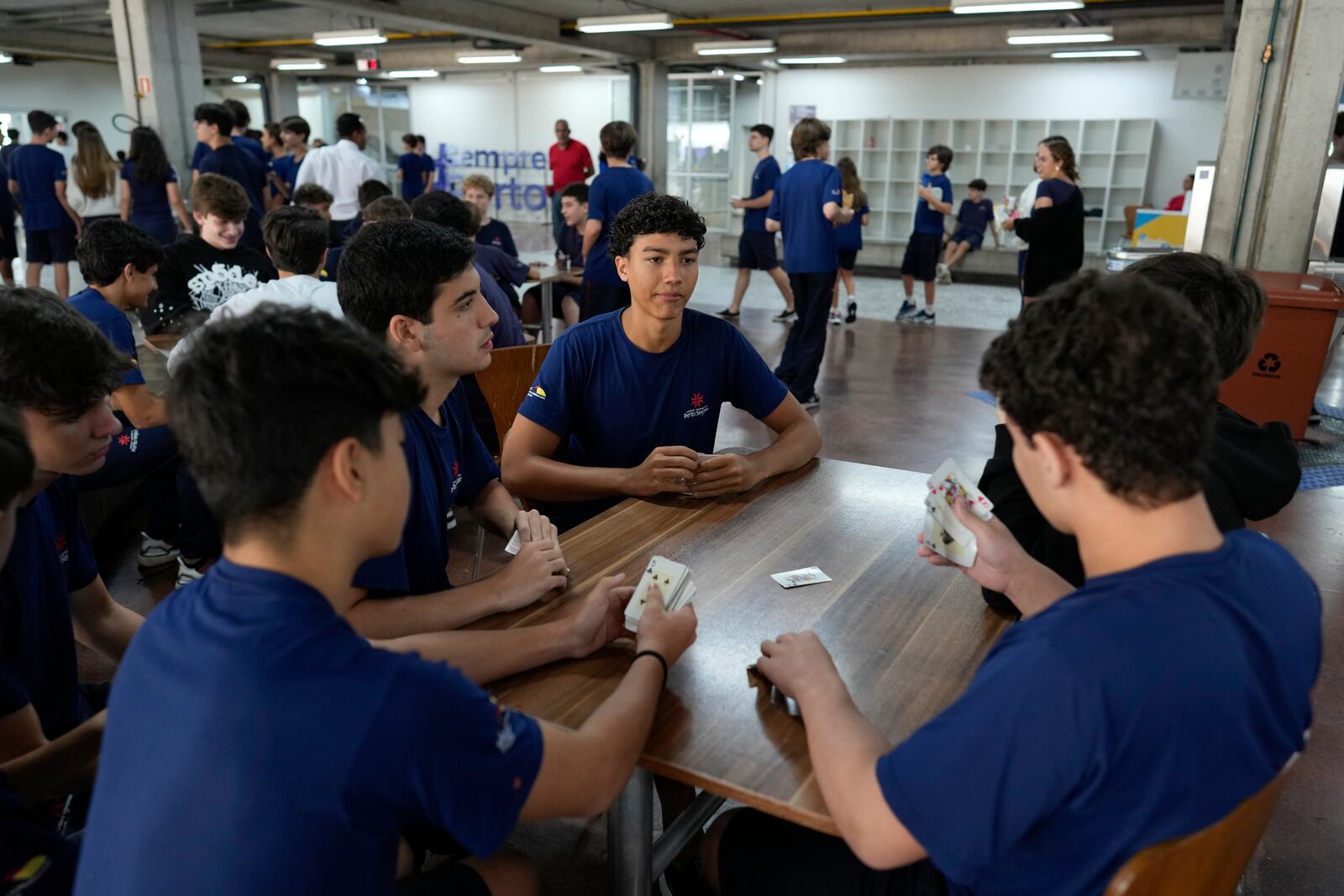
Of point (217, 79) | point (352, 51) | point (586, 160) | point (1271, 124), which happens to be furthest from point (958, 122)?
point (217, 79)

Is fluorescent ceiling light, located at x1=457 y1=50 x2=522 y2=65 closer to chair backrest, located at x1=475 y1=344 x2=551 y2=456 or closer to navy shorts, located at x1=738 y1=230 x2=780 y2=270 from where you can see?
navy shorts, located at x1=738 y1=230 x2=780 y2=270

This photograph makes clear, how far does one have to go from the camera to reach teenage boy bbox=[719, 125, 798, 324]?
891 centimetres

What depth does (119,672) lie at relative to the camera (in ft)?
3.23

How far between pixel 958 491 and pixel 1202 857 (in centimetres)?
64

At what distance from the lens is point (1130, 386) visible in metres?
0.95

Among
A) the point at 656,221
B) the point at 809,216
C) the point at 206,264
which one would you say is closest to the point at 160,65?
the point at 206,264

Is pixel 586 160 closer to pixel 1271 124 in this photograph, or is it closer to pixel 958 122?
pixel 958 122

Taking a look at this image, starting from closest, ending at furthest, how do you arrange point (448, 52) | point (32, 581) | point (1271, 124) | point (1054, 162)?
point (32, 581), point (1271, 124), point (1054, 162), point (448, 52)

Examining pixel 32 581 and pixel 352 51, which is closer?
pixel 32 581

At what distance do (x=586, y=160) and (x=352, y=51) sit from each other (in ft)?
26.4

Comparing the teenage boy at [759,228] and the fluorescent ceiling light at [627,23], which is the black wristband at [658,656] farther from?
the fluorescent ceiling light at [627,23]

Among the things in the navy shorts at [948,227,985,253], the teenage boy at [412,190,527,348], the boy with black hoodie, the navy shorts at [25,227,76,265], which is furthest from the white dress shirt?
the navy shorts at [948,227,985,253]

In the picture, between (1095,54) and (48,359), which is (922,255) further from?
(48,359)

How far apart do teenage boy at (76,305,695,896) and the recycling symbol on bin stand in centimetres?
536
